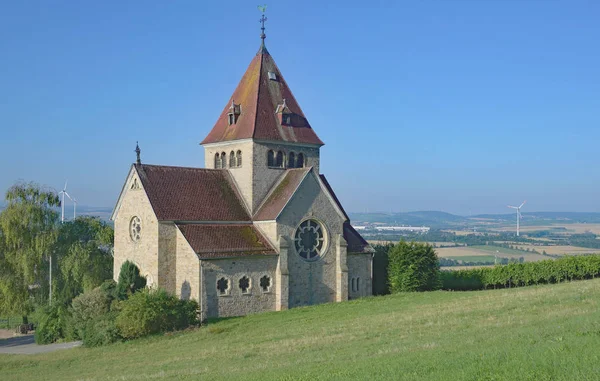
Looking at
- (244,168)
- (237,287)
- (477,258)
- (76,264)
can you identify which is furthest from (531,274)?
(477,258)

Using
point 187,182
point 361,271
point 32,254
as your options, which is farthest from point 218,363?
point 32,254

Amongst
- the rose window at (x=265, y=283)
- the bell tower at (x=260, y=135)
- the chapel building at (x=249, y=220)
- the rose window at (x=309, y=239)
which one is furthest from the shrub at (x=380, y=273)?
the rose window at (x=265, y=283)

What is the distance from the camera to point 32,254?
52188mm

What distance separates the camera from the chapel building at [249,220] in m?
43.6

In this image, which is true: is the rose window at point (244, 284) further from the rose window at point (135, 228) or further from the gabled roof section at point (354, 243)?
the gabled roof section at point (354, 243)

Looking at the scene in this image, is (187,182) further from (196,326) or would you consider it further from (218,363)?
(218,363)

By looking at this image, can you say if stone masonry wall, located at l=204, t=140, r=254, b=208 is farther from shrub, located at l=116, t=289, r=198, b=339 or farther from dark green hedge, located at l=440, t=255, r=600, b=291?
dark green hedge, located at l=440, t=255, r=600, b=291

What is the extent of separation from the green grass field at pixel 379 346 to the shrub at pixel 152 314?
1107 mm

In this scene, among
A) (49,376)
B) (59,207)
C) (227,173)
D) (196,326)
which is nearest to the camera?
(49,376)

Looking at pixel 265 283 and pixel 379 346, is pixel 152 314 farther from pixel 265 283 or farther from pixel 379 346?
pixel 379 346

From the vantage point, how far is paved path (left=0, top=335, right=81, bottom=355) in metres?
39.4

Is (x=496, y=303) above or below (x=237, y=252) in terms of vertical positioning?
below

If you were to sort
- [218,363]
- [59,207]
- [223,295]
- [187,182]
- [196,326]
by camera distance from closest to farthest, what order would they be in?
[218,363], [196,326], [223,295], [187,182], [59,207]

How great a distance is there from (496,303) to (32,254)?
113 feet
